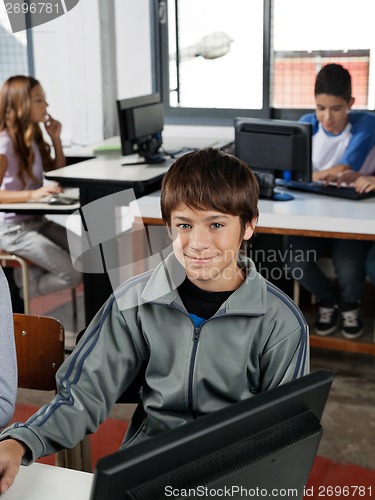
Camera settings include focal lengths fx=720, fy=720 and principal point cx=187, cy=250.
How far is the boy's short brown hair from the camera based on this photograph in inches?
52.5

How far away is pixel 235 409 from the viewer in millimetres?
759

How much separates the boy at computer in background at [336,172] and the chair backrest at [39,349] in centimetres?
200

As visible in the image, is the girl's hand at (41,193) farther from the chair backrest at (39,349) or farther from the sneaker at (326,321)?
the chair backrest at (39,349)

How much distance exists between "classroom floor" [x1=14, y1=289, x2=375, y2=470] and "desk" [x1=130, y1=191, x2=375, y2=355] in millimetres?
95

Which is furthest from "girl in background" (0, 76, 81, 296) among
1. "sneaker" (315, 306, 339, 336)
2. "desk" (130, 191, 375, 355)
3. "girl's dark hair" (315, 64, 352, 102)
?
"girl's dark hair" (315, 64, 352, 102)

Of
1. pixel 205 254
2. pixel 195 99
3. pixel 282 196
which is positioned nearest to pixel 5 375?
pixel 205 254

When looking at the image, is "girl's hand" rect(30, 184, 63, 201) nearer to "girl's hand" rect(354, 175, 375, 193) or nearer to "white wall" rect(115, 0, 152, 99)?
"girl's hand" rect(354, 175, 375, 193)

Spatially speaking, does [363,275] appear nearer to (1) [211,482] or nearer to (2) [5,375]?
(2) [5,375]

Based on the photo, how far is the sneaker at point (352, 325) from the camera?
3383 millimetres

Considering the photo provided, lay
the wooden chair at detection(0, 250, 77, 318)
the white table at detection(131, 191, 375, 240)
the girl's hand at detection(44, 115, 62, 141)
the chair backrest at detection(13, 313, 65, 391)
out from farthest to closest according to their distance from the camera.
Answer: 1. the girl's hand at detection(44, 115, 62, 141)
2. the wooden chair at detection(0, 250, 77, 318)
3. the white table at detection(131, 191, 375, 240)
4. the chair backrest at detection(13, 313, 65, 391)

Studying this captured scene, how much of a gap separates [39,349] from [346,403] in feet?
5.29

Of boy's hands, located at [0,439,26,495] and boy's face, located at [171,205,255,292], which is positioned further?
boy's face, located at [171,205,255,292]

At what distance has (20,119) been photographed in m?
3.56

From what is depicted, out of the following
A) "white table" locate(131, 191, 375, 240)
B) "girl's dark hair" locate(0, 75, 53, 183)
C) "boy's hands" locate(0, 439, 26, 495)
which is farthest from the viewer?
"girl's dark hair" locate(0, 75, 53, 183)
